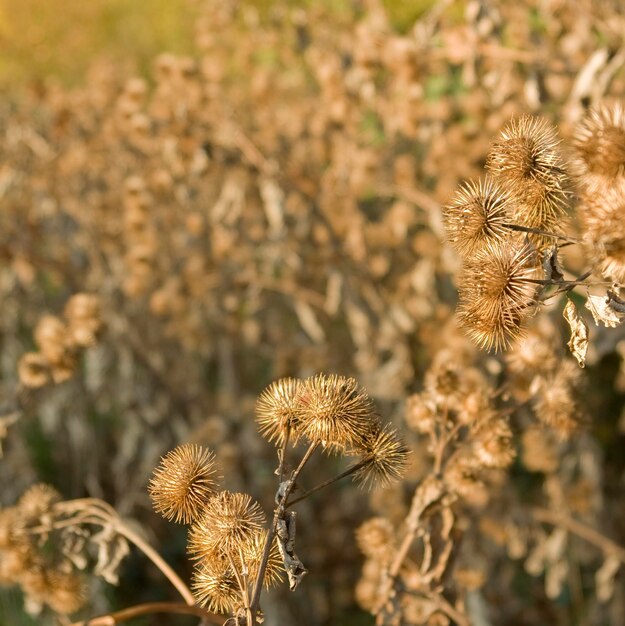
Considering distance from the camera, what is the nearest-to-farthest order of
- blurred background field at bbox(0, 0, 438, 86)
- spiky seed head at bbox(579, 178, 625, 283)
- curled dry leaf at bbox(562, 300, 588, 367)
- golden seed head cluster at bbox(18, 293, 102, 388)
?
spiky seed head at bbox(579, 178, 625, 283), curled dry leaf at bbox(562, 300, 588, 367), golden seed head cluster at bbox(18, 293, 102, 388), blurred background field at bbox(0, 0, 438, 86)

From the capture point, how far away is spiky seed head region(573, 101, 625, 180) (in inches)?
48.8

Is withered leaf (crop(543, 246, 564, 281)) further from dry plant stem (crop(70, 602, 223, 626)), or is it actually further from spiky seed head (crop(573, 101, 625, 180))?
dry plant stem (crop(70, 602, 223, 626))

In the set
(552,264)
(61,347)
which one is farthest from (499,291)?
(61,347)

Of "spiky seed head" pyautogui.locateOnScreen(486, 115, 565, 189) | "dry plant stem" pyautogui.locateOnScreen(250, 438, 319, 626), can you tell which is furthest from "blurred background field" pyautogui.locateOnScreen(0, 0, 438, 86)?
"dry plant stem" pyautogui.locateOnScreen(250, 438, 319, 626)

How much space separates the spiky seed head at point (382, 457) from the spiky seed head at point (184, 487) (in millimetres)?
252

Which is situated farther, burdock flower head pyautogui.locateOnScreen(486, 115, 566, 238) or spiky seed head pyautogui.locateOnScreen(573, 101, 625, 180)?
burdock flower head pyautogui.locateOnScreen(486, 115, 566, 238)

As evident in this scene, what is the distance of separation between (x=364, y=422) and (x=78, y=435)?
3.57 meters

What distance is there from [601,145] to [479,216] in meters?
0.21

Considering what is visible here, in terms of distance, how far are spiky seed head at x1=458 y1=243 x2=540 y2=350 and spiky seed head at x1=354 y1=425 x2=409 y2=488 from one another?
0.75 ft

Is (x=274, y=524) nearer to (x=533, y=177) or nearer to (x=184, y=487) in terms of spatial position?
(x=184, y=487)

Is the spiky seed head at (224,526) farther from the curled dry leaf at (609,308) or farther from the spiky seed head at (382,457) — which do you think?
the curled dry leaf at (609,308)

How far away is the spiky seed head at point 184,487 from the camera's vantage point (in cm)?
143

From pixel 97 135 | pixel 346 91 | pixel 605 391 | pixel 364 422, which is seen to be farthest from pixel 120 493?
pixel 364 422

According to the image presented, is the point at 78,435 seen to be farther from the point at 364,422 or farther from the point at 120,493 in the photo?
the point at 364,422
